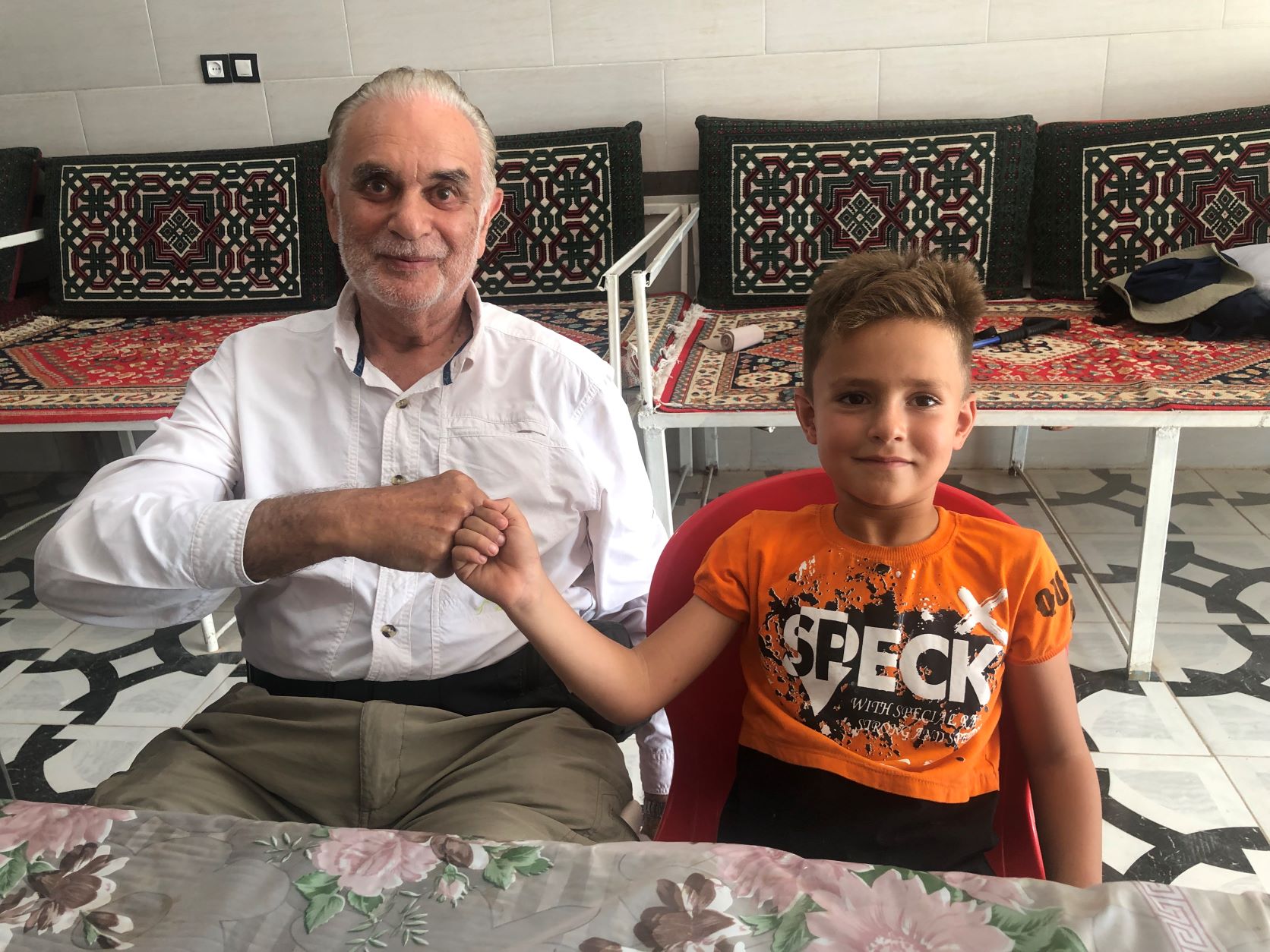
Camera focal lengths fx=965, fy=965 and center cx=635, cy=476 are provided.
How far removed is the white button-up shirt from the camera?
3.70ft

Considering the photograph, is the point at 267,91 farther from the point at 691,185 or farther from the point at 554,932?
the point at 554,932

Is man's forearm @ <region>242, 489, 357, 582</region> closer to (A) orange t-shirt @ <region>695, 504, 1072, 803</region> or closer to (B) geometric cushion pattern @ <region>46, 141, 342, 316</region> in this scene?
(A) orange t-shirt @ <region>695, 504, 1072, 803</region>

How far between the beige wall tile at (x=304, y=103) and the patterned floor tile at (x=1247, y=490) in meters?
2.94

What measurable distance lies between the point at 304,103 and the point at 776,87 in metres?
1.48

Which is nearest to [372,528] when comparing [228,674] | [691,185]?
[228,674]

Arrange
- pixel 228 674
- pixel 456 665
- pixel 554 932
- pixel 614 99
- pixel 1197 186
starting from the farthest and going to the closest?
pixel 614 99, pixel 1197 186, pixel 228 674, pixel 456 665, pixel 554 932

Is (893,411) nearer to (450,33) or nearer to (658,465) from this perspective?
(658,465)

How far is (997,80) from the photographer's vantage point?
109 inches

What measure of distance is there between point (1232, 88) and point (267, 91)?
2.87 metres

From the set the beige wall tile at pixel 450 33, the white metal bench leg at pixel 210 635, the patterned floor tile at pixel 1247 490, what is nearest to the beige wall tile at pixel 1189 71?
the patterned floor tile at pixel 1247 490

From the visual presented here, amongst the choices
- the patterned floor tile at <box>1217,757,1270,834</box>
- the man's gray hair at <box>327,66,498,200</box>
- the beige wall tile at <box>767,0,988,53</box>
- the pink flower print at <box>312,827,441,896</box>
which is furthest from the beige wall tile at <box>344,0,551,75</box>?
the pink flower print at <box>312,827,441,896</box>

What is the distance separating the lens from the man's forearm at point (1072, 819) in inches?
34.5

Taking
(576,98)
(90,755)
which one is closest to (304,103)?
(576,98)

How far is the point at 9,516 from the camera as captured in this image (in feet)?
10.5
